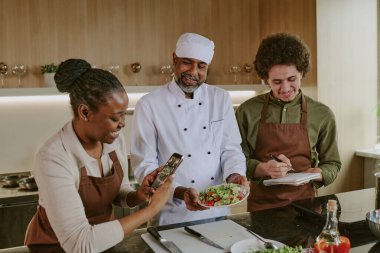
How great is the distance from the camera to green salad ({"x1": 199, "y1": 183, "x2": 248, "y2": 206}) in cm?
169

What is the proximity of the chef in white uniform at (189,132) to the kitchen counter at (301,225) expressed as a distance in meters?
0.26

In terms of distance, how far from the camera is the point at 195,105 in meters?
2.18

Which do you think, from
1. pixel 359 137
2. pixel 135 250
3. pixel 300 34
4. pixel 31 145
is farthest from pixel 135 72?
pixel 135 250

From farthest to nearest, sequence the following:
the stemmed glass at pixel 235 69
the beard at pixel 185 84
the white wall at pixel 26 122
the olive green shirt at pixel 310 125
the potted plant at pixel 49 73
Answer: the stemmed glass at pixel 235 69, the white wall at pixel 26 122, the potted plant at pixel 49 73, the olive green shirt at pixel 310 125, the beard at pixel 185 84

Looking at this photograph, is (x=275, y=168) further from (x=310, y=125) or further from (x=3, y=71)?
(x=3, y=71)

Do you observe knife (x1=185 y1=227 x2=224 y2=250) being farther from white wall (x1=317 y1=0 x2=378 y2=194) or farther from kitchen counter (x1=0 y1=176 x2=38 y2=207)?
white wall (x1=317 y1=0 x2=378 y2=194)

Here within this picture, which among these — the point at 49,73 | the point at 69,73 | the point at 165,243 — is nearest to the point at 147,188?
the point at 165,243

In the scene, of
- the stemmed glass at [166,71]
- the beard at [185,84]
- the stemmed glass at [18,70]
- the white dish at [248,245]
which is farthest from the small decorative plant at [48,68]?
the white dish at [248,245]

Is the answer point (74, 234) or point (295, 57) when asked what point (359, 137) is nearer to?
point (295, 57)

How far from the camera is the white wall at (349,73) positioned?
3.87m

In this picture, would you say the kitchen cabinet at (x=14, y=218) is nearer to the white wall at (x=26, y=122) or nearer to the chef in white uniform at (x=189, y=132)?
the white wall at (x=26, y=122)

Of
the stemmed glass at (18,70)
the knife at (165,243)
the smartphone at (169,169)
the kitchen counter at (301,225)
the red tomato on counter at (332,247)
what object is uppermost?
the stemmed glass at (18,70)

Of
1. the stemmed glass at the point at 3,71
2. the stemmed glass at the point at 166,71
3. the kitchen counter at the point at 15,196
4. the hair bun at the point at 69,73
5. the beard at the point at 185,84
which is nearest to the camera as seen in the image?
the hair bun at the point at 69,73

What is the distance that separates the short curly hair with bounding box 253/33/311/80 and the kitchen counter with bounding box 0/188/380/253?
72 cm
